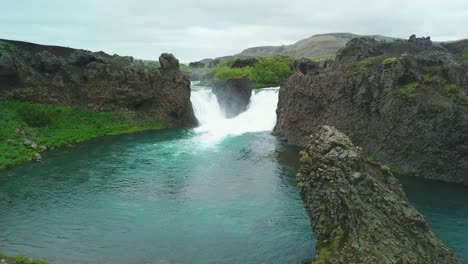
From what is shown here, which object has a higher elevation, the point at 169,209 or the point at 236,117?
the point at 236,117

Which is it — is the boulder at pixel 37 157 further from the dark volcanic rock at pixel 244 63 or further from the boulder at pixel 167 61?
the dark volcanic rock at pixel 244 63

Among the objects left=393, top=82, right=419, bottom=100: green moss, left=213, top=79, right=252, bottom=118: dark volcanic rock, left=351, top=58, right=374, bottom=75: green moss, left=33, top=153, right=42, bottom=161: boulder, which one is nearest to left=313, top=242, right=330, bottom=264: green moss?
left=393, top=82, right=419, bottom=100: green moss

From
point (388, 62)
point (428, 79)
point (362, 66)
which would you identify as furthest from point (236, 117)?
point (428, 79)

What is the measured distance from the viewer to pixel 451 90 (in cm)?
4322

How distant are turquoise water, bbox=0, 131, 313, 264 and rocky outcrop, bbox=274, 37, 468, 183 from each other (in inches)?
328

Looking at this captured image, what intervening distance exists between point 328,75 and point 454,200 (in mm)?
25713

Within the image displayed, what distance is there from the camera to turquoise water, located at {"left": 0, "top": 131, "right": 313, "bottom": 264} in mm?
25406

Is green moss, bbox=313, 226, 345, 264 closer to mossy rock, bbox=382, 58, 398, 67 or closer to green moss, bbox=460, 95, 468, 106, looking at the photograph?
green moss, bbox=460, 95, 468, 106

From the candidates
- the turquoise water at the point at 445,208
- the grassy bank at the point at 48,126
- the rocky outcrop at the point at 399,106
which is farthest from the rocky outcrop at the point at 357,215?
the grassy bank at the point at 48,126

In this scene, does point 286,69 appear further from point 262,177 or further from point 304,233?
point 304,233

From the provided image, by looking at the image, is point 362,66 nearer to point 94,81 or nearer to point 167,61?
point 167,61

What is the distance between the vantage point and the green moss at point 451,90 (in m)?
42.7

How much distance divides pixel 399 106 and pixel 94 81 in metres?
51.7

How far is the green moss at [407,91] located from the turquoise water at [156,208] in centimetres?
1360
